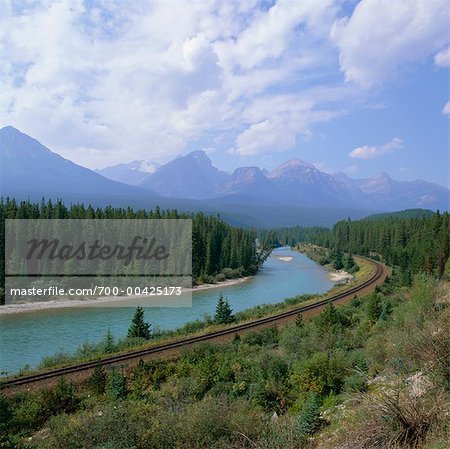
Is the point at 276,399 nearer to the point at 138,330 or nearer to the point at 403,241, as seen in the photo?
the point at 138,330

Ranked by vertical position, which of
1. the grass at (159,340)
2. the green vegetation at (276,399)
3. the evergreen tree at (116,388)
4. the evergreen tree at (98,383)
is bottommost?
the grass at (159,340)

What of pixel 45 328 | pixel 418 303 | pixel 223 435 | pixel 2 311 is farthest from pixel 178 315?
pixel 223 435

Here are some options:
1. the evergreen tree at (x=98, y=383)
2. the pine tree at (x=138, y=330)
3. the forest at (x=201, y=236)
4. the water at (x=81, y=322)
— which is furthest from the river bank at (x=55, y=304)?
the evergreen tree at (x=98, y=383)

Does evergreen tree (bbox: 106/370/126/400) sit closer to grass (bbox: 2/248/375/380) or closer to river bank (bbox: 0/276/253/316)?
grass (bbox: 2/248/375/380)

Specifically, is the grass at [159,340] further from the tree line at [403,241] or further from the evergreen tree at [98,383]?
the tree line at [403,241]

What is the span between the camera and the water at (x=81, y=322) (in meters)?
24.7

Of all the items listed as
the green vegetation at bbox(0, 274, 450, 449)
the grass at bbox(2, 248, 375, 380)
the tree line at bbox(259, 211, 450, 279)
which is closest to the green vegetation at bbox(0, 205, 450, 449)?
the green vegetation at bbox(0, 274, 450, 449)

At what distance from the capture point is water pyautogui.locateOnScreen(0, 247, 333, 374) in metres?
24.7

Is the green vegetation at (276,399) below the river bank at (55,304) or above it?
above

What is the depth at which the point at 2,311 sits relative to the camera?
35344mm

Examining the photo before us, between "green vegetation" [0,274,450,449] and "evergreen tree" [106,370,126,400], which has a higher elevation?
"green vegetation" [0,274,450,449]

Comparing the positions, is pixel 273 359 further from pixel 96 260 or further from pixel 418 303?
pixel 96 260

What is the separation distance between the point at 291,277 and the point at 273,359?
52.7 m

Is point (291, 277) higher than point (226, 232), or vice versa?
Result: point (226, 232)
